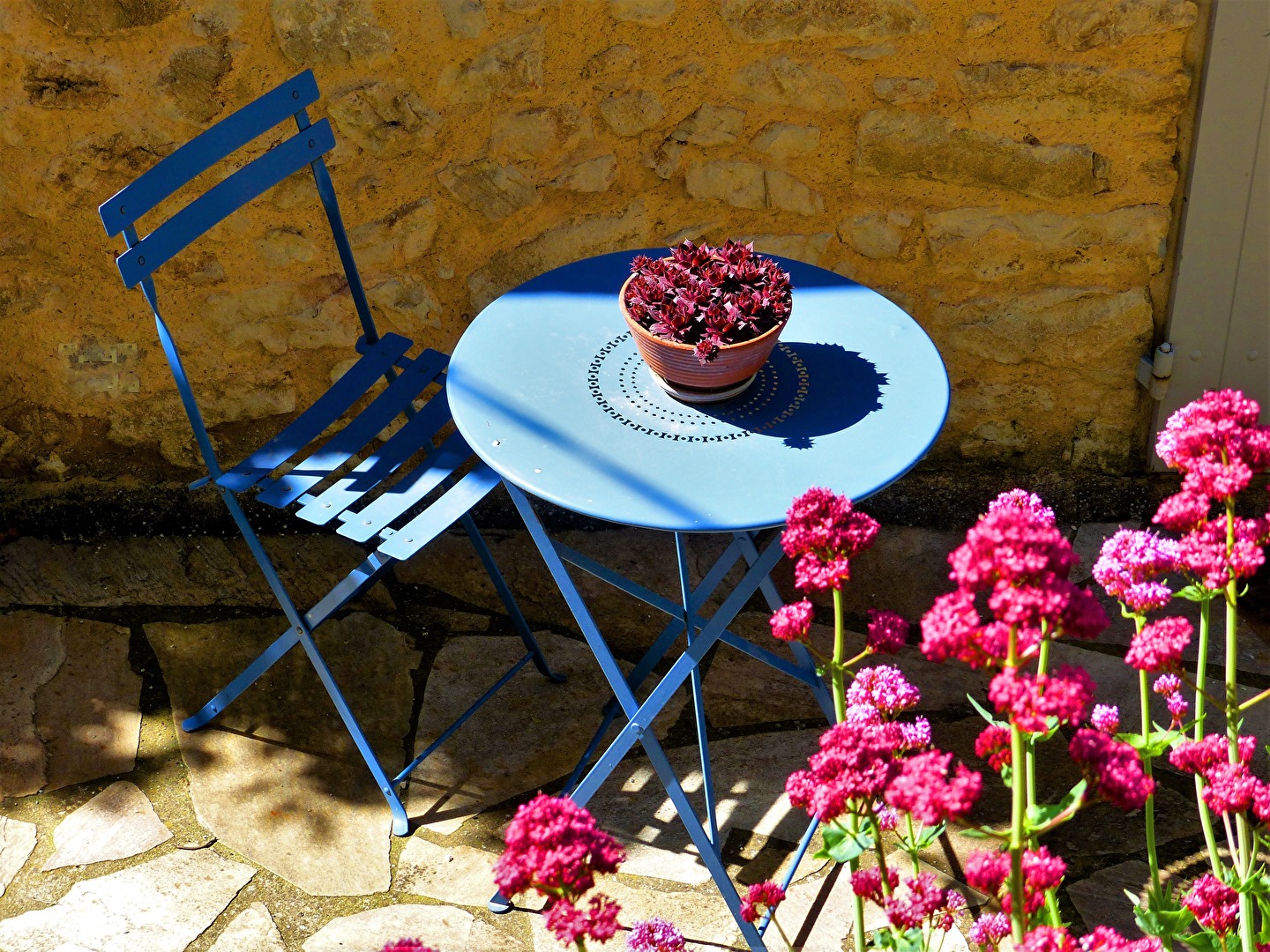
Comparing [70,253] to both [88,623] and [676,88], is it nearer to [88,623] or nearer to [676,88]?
[88,623]

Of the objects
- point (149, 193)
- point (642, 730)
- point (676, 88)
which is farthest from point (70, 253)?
point (642, 730)

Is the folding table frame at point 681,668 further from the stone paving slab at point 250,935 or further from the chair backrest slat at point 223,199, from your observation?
the chair backrest slat at point 223,199

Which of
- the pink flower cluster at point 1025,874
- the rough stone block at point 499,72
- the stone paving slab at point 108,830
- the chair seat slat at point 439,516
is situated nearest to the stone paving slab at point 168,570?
the stone paving slab at point 108,830

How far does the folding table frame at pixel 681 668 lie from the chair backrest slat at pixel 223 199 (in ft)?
2.70

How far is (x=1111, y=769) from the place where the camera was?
1151mm

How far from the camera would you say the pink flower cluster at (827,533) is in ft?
4.39

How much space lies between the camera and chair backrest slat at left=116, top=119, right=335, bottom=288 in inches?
93.2

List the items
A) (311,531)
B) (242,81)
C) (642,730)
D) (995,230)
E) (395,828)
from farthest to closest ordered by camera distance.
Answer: (311,531) → (995,230) → (242,81) → (395,828) → (642,730)

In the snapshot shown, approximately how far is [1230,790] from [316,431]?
191 cm

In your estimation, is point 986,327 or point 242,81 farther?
point 986,327

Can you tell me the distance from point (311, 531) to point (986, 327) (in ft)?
6.32

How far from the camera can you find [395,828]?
2684mm

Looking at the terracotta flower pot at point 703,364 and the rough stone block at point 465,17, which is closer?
the terracotta flower pot at point 703,364

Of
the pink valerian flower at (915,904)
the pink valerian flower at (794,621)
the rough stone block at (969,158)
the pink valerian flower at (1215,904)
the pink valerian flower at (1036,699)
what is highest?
the rough stone block at (969,158)
